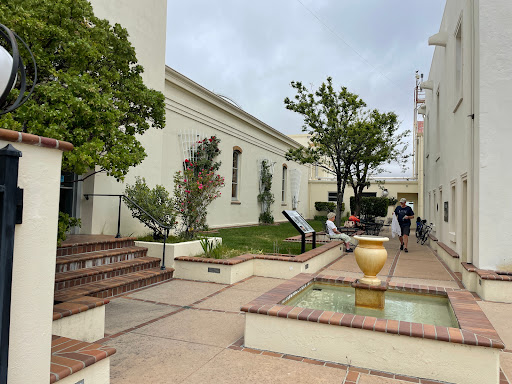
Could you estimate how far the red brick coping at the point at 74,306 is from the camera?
3.67 meters

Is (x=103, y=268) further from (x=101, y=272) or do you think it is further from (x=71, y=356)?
(x=71, y=356)

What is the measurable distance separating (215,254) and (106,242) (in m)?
2.08

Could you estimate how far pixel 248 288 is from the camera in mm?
6699

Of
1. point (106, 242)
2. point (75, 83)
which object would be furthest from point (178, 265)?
point (75, 83)

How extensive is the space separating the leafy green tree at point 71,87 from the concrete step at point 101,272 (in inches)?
64.0

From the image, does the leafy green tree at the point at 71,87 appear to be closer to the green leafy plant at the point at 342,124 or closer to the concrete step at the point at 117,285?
the concrete step at the point at 117,285

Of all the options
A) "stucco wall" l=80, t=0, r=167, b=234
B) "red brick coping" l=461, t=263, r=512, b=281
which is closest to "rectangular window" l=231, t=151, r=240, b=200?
"stucco wall" l=80, t=0, r=167, b=234

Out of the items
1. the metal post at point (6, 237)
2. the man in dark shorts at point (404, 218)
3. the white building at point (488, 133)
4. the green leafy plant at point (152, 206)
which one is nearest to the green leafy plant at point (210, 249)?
the green leafy plant at point (152, 206)

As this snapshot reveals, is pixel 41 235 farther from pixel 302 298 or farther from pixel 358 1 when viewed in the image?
pixel 358 1

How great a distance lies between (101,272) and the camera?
5992 mm

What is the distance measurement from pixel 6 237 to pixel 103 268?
4.54m

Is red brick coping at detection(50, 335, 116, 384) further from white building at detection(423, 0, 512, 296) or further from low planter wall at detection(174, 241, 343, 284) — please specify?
white building at detection(423, 0, 512, 296)

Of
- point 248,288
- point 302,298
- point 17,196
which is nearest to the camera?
point 17,196

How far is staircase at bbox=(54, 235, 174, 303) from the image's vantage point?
17.8ft
